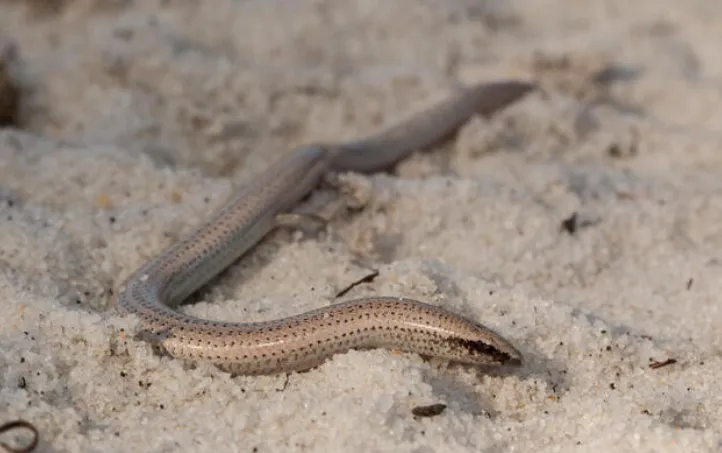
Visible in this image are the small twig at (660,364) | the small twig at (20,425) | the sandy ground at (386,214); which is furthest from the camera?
the small twig at (660,364)

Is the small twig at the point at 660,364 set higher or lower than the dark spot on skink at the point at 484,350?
lower

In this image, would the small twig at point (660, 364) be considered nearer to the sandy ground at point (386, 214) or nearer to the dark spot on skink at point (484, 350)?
the sandy ground at point (386, 214)

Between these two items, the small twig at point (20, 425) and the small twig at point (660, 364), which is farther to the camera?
the small twig at point (660, 364)

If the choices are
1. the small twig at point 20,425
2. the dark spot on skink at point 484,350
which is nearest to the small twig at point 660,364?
the dark spot on skink at point 484,350

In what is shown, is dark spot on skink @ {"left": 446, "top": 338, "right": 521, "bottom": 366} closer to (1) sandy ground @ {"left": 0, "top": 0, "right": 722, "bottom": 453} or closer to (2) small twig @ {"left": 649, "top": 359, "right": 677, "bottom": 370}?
(1) sandy ground @ {"left": 0, "top": 0, "right": 722, "bottom": 453}

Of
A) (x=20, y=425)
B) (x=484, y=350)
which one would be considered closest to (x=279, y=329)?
(x=484, y=350)

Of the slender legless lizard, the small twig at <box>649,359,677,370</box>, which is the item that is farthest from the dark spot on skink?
the small twig at <box>649,359,677,370</box>

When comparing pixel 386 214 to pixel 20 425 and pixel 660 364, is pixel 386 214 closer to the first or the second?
pixel 660 364

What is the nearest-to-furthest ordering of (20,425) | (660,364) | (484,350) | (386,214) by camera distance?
(20,425), (484,350), (660,364), (386,214)

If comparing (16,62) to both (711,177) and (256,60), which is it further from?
(711,177)
